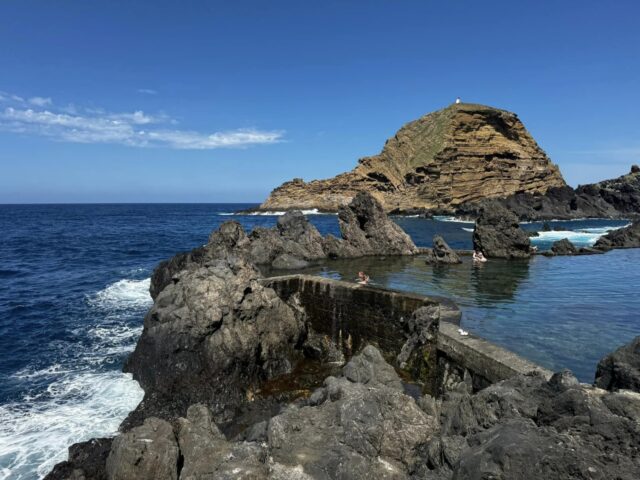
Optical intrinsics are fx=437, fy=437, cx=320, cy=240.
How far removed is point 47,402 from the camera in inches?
479

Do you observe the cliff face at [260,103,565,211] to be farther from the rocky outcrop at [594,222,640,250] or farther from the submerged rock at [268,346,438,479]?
the submerged rock at [268,346,438,479]

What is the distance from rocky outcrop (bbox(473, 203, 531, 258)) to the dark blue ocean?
1802mm

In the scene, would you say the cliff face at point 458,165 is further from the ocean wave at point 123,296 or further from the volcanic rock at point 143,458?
the volcanic rock at point 143,458

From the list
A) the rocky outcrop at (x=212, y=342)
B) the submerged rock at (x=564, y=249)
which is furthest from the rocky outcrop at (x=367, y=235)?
the rocky outcrop at (x=212, y=342)

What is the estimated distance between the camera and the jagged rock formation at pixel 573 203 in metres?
89.6

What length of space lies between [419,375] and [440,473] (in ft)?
19.8

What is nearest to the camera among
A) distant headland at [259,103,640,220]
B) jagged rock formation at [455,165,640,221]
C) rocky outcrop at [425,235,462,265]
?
rocky outcrop at [425,235,462,265]

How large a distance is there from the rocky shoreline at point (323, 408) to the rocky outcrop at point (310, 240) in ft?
36.3

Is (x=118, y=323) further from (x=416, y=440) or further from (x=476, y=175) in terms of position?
(x=476, y=175)

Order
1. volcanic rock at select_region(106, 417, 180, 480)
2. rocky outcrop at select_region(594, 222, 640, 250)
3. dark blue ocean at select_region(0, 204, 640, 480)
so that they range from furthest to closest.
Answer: rocky outcrop at select_region(594, 222, 640, 250) < dark blue ocean at select_region(0, 204, 640, 480) < volcanic rock at select_region(106, 417, 180, 480)

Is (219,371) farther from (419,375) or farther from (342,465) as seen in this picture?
(342,465)

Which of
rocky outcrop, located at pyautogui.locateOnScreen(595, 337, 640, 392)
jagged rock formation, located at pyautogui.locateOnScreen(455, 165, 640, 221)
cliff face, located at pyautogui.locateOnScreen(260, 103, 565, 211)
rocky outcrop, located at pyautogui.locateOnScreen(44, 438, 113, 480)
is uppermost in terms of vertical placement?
cliff face, located at pyautogui.locateOnScreen(260, 103, 565, 211)

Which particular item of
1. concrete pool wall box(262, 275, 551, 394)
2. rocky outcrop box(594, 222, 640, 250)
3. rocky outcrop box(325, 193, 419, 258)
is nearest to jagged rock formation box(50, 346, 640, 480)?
concrete pool wall box(262, 275, 551, 394)

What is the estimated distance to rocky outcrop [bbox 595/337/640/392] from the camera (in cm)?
547
